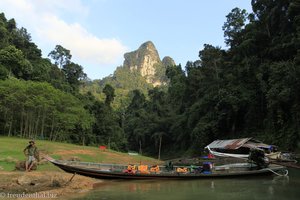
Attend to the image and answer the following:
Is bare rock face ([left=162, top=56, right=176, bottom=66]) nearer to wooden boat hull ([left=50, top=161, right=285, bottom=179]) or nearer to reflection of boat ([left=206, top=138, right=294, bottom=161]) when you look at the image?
reflection of boat ([left=206, top=138, right=294, bottom=161])

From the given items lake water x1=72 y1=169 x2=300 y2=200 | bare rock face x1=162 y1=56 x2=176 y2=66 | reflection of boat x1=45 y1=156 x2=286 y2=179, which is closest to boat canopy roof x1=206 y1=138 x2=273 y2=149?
reflection of boat x1=45 y1=156 x2=286 y2=179

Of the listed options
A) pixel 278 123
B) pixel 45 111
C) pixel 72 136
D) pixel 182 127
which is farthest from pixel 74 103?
pixel 278 123

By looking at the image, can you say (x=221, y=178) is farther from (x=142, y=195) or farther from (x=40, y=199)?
(x=40, y=199)

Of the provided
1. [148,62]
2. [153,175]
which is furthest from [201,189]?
[148,62]

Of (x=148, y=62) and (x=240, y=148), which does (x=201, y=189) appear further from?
(x=148, y=62)

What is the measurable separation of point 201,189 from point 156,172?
4.17 m

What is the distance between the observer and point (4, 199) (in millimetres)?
11664

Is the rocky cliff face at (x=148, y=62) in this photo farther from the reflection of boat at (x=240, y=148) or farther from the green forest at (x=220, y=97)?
the reflection of boat at (x=240, y=148)

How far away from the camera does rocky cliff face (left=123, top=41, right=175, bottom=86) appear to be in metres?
172

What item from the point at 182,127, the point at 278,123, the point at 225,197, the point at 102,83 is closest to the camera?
the point at 225,197

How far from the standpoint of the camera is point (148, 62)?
17938 centimetres

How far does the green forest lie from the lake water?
55.5 feet

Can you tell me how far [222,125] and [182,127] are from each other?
12431 mm

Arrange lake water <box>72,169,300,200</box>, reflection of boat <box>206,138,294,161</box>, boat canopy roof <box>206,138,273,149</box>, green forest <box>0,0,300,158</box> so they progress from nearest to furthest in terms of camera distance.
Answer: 1. lake water <box>72,169,300,200</box>
2. reflection of boat <box>206,138,294,161</box>
3. boat canopy roof <box>206,138,273,149</box>
4. green forest <box>0,0,300,158</box>
